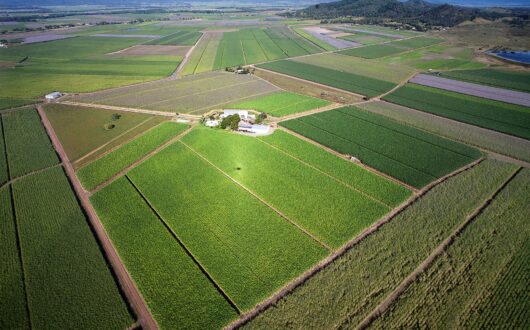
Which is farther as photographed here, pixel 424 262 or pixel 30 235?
pixel 30 235

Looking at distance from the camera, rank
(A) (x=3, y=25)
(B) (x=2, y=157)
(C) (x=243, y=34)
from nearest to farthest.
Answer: (B) (x=2, y=157)
(C) (x=243, y=34)
(A) (x=3, y=25)

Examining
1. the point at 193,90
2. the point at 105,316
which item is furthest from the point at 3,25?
the point at 105,316

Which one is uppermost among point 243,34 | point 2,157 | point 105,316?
point 243,34

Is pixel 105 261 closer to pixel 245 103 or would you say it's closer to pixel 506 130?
pixel 245 103

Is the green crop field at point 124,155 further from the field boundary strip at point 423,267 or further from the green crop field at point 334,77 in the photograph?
the green crop field at point 334,77

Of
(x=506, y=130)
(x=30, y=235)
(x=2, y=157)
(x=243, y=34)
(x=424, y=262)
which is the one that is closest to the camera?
(x=424, y=262)

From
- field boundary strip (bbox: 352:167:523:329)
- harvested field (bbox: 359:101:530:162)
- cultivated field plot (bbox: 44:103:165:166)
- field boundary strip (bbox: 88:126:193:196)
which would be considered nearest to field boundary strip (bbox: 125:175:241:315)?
field boundary strip (bbox: 88:126:193:196)
